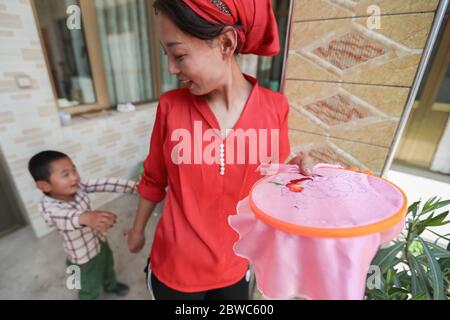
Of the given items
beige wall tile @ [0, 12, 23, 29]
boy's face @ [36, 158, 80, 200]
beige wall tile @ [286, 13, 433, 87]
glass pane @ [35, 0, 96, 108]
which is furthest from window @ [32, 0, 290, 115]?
boy's face @ [36, 158, 80, 200]

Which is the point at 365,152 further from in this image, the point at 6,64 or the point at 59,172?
the point at 6,64

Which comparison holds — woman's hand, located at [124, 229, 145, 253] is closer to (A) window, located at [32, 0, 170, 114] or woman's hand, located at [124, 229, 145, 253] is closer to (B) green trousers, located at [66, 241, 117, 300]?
(B) green trousers, located at [66, 241, 117, 300]

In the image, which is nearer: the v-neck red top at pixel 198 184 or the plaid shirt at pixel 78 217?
the v-neck red top at pixel 198 184

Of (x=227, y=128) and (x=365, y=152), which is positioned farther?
(x=365, y=152)

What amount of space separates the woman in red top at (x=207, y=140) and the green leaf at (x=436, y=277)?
0.35 metres

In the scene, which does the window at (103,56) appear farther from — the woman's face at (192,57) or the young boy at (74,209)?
the woman's face at (192,57)

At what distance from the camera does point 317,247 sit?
331mm

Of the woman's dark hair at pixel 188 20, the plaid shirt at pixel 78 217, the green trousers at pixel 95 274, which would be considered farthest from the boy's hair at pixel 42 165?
the woman's dark hair at pixel 188 20

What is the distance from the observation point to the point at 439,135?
0.55 meters

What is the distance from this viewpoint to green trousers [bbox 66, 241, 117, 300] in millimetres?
1266

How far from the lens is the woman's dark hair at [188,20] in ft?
1.44
